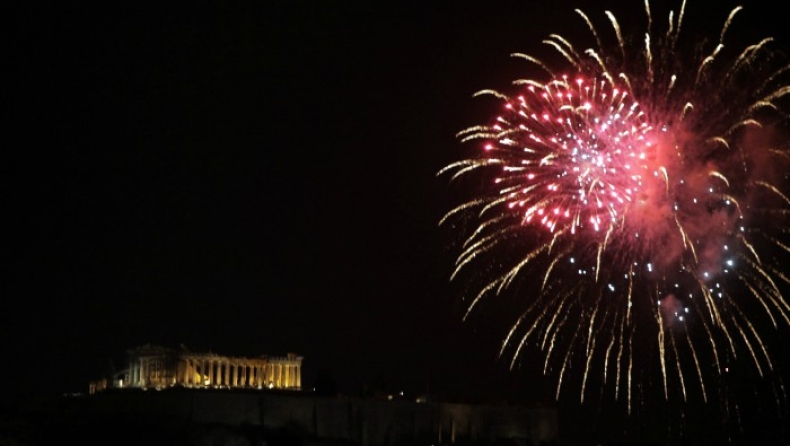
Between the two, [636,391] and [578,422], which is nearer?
[636,391]

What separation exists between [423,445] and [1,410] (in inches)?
1029

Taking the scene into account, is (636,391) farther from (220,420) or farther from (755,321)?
(220,420)

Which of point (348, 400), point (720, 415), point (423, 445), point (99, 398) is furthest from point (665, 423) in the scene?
point (99, 398)

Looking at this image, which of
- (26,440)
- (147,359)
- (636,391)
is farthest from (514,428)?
(26,440)

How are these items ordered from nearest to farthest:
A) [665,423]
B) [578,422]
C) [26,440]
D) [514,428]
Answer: [26,440] → [665,423] → [514,428] → [578,422]

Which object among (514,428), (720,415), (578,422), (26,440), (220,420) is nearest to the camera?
(26,440)

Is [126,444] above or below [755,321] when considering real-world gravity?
below

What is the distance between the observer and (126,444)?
1880 inches

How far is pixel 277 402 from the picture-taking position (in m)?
62.4

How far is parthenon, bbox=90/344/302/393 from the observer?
3044 inches

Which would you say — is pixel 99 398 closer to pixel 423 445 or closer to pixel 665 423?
pixel 423 445

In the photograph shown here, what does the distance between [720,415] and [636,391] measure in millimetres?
16280

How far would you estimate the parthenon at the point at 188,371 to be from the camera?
7731cm

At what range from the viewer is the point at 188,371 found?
3086 inches
